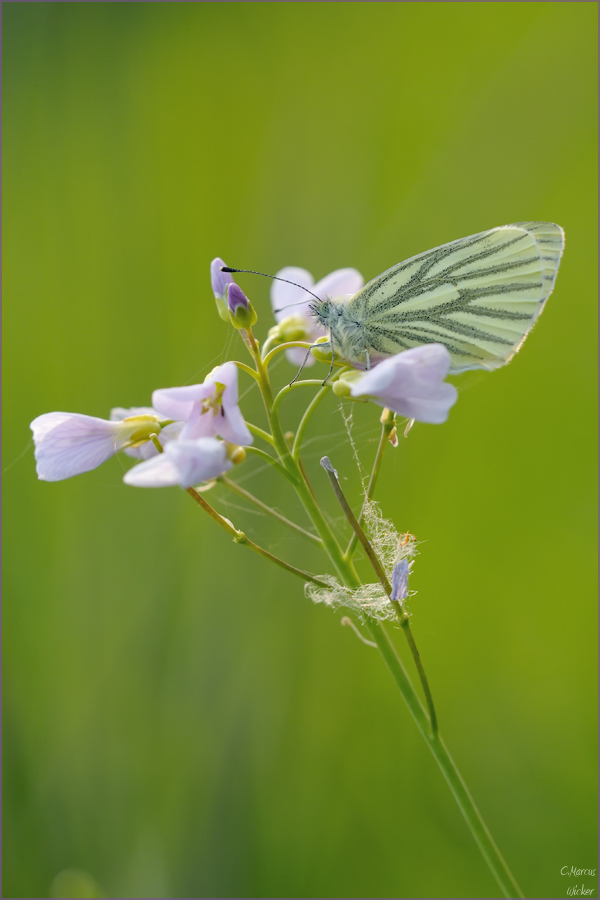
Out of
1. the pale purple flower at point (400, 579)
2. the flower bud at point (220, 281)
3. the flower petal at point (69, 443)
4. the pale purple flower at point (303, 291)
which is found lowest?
the pale purple flower at point (400, 579)

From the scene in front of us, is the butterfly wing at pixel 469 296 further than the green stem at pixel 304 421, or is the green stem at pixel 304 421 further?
the butterfly wing at pixel 469 296

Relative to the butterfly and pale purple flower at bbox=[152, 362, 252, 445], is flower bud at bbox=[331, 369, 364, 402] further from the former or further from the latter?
pale purple flower at bbox=[152, 362, 252, 445]

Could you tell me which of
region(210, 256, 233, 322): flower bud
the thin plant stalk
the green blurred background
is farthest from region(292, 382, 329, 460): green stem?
the green blurred background

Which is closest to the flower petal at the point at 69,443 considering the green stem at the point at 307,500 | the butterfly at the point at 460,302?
the green stem at the point at 307,500

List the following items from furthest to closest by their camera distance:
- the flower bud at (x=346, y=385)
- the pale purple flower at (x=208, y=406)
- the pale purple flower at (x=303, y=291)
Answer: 1. the pale purple flower at (x=303, y=291)
2. the flower bud at (x=346, y=385)
3. the pale purple flower at (x=208, y=406)

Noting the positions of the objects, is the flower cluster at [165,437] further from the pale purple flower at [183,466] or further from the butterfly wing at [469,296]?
the butterfly wing at [469,296]

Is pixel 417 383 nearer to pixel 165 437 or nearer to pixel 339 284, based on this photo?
pixel 165 437

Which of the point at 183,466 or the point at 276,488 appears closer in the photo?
the point at 183,466

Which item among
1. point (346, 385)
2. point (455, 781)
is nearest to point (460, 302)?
point (346, 385)
